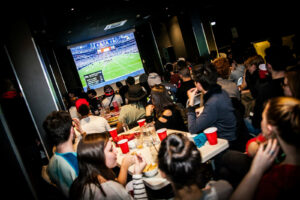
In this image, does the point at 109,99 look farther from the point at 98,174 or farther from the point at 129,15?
the point at 98,174

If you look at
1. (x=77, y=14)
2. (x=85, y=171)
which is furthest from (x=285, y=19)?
(x=85, y=171)

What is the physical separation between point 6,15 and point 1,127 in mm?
2281

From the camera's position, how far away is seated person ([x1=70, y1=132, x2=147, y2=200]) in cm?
→ 152

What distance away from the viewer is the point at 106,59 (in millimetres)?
10258

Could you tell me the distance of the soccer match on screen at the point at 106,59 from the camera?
32.5 ft

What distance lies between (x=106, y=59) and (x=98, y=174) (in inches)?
362

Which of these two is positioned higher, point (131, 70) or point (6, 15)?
point (6, 15)

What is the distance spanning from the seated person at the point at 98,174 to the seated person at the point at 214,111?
3.01 ft

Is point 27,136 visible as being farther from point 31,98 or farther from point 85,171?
point 85,171

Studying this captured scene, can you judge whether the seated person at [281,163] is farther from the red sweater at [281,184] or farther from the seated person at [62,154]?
the seated person at [62,154]

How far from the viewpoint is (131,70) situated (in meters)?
10.9

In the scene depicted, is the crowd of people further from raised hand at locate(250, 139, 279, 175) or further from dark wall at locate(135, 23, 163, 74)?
dark wall at locate(135, 23, 163, 74)

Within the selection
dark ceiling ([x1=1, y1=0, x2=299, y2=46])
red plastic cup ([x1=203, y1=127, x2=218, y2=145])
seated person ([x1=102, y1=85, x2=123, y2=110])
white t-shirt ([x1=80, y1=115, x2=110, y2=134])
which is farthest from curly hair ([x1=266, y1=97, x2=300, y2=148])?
seated person ([x1=102, y1=85, x2=123, y2=110])

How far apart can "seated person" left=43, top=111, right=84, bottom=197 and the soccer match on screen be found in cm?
824
